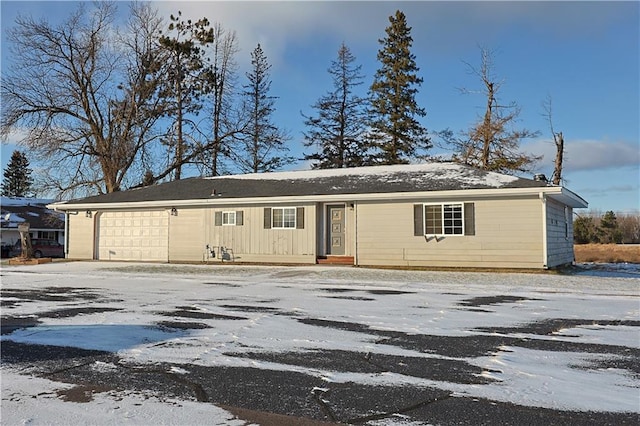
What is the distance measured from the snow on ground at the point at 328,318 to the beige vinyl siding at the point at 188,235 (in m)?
3.87

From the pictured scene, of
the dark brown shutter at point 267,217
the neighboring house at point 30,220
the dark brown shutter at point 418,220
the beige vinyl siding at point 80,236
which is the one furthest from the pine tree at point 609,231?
the neighboring house at point 30,220

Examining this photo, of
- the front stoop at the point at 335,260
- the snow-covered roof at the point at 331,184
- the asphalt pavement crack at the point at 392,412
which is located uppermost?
the snow-covered roof at the point at 331,184

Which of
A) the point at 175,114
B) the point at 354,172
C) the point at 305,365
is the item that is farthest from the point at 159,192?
the point at 305,365

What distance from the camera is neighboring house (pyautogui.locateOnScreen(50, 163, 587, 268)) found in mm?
14812

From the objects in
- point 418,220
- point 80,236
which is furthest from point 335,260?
point 80,236

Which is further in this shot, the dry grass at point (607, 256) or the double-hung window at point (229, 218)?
the dry grass at point (607, 256)

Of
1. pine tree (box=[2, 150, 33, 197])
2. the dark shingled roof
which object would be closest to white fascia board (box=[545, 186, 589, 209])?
the dark shingled roof

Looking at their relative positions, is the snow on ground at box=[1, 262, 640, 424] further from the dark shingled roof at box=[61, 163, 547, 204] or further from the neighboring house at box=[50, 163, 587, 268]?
the dark shingled roof at box=[61, 163, 547, 204]

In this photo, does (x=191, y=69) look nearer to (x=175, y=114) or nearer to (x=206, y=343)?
(x=175, y=114)

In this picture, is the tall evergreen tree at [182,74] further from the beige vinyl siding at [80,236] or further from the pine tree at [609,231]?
the pine tree at [609,231]

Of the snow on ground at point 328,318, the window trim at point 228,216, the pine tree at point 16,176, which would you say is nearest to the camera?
the snow on ground at point 328,318

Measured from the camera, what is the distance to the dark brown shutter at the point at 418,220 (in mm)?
15680

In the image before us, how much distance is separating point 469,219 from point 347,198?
3901 mm

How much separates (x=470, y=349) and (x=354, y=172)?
49.1ft
